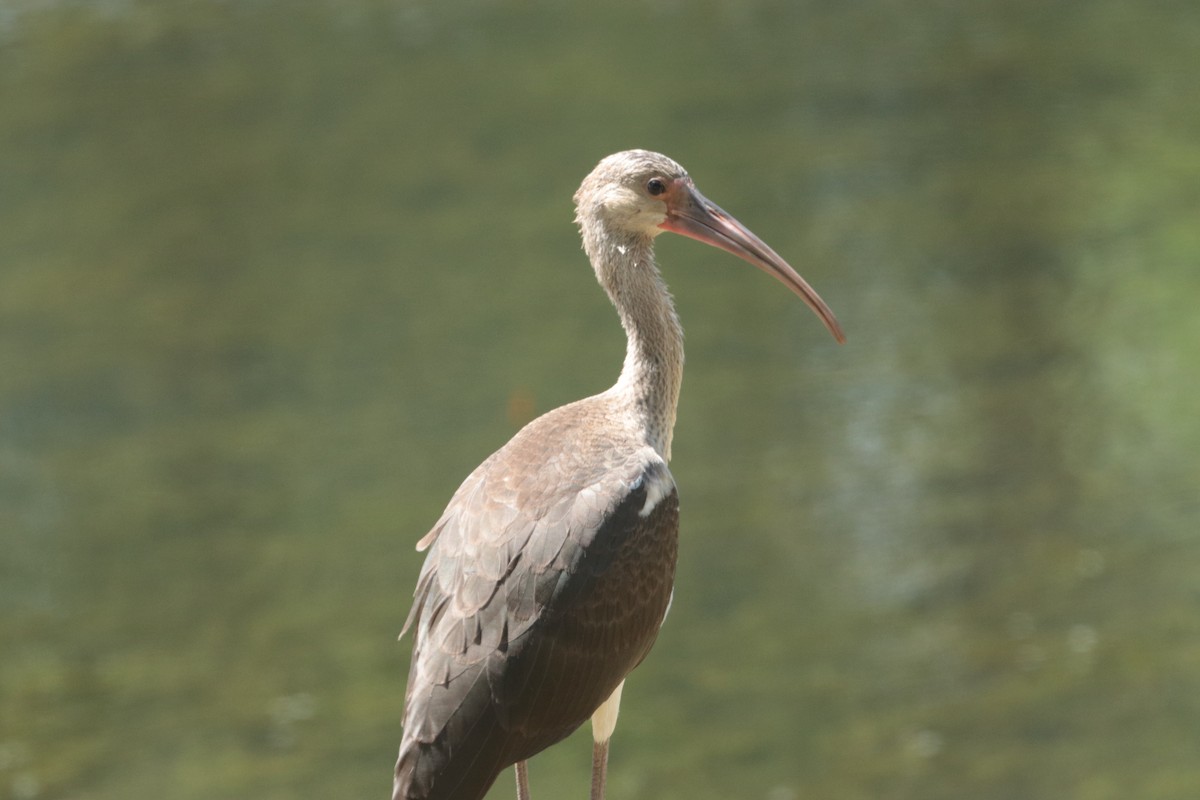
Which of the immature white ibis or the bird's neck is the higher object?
the bird's neck

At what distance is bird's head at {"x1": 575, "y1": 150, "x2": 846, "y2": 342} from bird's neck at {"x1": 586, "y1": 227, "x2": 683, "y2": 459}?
0.05m

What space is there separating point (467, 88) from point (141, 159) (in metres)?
3.82

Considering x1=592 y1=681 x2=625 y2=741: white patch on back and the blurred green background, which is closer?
x1=592 y1=681 x2=625 y2=741: white patch on back

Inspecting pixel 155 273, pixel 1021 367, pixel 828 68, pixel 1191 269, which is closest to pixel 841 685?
pixel 1021 367

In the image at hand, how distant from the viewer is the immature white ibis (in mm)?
5047

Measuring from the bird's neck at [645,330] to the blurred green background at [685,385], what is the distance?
3.63 metres

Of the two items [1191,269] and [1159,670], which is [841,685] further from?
[1191,269]

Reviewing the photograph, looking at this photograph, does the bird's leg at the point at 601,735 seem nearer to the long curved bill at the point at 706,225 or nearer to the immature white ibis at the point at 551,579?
the immature white ibis at the point at 551,579

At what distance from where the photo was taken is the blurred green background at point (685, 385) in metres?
9.56

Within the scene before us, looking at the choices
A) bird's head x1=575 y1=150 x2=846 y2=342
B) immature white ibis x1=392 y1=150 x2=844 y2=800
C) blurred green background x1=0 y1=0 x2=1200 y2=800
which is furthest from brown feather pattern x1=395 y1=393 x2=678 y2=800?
blurred green background x1=0 y1=0 x2=1200 y2=800

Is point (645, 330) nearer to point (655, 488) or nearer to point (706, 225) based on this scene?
point (706, 225)

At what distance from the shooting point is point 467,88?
20.5 meters

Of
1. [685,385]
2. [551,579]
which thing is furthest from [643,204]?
[685,385]

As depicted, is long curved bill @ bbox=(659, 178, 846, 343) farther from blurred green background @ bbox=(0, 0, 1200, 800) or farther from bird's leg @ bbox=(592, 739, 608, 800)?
blurred green background @ bbox=(0, 0, 1200, 800)
